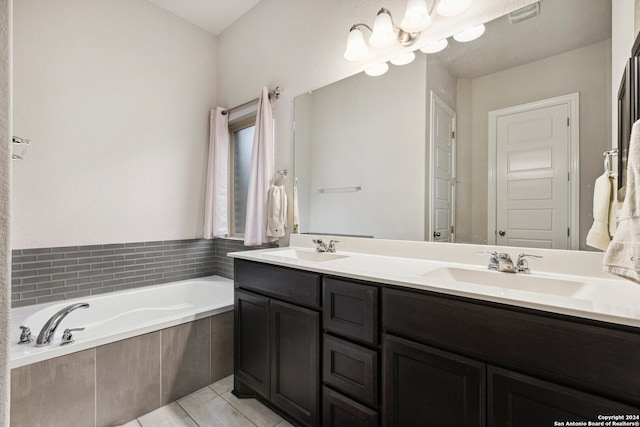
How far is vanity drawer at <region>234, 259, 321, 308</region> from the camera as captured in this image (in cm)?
138

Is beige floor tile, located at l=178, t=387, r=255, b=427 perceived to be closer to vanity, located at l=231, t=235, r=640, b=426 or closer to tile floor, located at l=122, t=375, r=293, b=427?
tile floor, located at l=122, t=375, r=293, b=427

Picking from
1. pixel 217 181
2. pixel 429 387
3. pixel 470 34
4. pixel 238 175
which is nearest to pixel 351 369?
pixel 429 387

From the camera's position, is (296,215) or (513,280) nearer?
(513,280)

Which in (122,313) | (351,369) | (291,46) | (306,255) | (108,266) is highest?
(291,46)

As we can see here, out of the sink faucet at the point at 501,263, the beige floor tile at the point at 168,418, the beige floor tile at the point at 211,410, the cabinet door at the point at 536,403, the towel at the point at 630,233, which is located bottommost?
the beige floor tile at the point at 168,418

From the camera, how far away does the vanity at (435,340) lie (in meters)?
0.77

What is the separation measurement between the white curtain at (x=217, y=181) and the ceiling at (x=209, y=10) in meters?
0.79

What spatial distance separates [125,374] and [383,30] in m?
2.37

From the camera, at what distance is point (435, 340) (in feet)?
3.29

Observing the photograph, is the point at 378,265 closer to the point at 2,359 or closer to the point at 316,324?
the point at 316,324

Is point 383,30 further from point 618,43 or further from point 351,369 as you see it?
point 351,369

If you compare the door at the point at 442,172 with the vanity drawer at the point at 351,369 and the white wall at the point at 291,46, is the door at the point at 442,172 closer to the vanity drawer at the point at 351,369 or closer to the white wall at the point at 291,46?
the white wall at the point at 291,46

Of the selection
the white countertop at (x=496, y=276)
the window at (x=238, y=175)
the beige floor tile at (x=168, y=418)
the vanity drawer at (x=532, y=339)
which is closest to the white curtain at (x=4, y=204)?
the white countertop at (x=496, y=276)

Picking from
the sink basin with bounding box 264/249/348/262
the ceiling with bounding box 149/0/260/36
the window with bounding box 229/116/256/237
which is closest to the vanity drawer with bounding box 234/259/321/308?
the sink basin with bounding box 264/249/348/262
